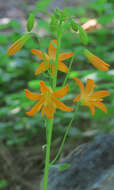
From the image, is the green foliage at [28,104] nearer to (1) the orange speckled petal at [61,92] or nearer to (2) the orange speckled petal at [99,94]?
(2) the orange speckled petal at [99,94]

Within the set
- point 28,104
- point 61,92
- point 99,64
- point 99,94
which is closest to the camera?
point 61,92

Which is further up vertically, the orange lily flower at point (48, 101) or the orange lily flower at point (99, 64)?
the orange lily flower at point (99, 64)

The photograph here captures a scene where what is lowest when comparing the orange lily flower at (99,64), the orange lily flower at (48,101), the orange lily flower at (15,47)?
the orange lily flower at (48,101)

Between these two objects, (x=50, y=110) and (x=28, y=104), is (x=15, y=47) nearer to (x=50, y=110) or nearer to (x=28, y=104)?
(x=50, y=110)

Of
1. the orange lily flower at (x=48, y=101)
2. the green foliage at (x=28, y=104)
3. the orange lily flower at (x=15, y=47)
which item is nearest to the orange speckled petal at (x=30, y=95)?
the orange lily flower at (x=48, y=101)

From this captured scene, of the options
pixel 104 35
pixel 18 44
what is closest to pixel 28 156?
pixel 18 44

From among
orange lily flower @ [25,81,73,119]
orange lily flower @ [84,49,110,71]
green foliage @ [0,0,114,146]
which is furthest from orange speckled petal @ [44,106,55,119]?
green foliage @ [0,0,114,146]

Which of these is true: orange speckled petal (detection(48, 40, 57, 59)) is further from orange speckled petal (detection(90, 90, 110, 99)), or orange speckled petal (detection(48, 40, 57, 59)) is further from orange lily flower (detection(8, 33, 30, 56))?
orange speckled petal (detection(90, 90, 110, 99))

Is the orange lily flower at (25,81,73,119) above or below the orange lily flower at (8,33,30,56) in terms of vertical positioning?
below

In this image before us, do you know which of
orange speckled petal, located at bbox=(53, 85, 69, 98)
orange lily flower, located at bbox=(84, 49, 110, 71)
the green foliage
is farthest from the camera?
the green foliage

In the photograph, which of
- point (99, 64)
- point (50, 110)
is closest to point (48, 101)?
point (50, 110)

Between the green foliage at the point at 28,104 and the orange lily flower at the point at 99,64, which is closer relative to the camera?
the orange lily flower at the point at 99,64

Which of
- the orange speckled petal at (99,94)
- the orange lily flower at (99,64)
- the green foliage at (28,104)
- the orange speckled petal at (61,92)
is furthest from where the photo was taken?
the green foliage at (28,104)
